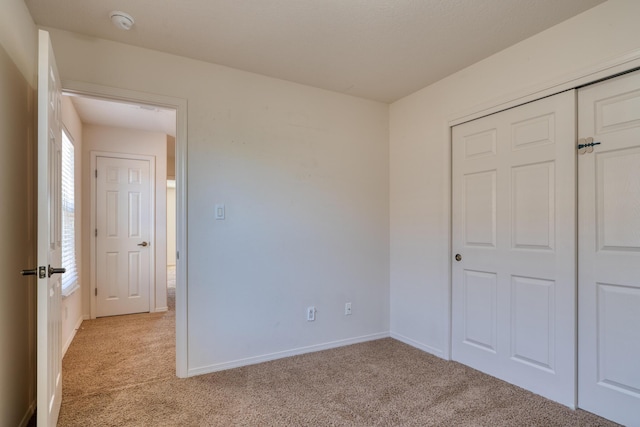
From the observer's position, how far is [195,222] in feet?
8.56

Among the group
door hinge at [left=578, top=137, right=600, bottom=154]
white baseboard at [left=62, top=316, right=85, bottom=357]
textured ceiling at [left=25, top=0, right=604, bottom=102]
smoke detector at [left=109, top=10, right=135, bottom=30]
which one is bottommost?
white baseboard at [left=62, top=316, right=85, bottom=357]

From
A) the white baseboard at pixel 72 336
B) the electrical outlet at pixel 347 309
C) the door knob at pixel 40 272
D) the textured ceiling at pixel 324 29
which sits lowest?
the white baseboard at pixel 72 336

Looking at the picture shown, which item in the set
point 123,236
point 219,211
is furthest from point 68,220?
point 219,211

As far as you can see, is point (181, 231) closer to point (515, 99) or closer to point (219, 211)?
point (219, 211)

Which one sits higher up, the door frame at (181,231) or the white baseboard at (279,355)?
the door frame at (181,231)

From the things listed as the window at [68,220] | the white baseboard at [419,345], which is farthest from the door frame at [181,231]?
the white baseboard at [419,345]

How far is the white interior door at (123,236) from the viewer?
4309 millimetres

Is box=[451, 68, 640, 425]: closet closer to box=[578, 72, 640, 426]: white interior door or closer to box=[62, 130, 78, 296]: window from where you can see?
box=[578, 72, 640, 426]: white interior door

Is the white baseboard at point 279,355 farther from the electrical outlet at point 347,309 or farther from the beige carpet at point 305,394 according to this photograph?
the electrical outlet at point 347,309

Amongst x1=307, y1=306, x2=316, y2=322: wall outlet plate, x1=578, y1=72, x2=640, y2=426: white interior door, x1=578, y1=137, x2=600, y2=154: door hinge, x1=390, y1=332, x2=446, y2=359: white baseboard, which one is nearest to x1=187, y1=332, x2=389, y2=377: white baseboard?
x1=390, y1=332, x2=446, y2=359: white baseboard

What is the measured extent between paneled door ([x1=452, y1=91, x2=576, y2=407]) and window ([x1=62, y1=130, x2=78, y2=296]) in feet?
11.6

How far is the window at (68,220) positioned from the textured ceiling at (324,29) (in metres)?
1.51

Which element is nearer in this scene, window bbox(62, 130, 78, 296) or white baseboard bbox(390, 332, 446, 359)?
white baseboard bbox(390, 332, 446, 359)

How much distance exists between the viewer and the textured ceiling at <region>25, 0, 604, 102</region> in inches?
77.7
